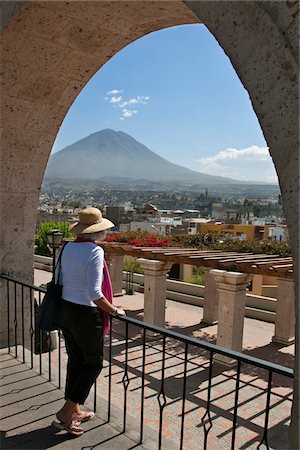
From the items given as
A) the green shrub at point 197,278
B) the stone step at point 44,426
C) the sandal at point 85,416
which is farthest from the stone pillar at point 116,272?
the sandal at point 85,416

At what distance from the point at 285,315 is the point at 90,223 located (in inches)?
356

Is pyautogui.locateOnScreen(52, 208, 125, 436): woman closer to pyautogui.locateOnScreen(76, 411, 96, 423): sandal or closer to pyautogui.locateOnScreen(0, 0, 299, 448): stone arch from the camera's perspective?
pyautogui.locateOnScreen(76, 411, 96, 423): sandal

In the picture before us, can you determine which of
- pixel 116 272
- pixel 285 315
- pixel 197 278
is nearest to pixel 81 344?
pixel 285 315

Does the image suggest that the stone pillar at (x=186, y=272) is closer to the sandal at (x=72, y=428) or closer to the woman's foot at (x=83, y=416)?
the woman's foot at (x=83, y=416)

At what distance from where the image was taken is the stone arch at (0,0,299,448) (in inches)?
60.3

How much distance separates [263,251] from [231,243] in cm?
125

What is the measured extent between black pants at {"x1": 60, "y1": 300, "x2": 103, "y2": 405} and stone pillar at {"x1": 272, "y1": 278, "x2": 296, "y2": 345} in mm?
8538

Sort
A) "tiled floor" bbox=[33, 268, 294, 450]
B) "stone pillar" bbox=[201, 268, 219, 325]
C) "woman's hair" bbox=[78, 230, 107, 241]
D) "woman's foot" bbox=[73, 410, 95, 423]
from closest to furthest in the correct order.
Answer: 1. "woman's hair" bbox=[78, 230, 107, 241]
2. "woman's foot" bbox=[73, 410, 95, 423]
3. "tiled floor" bbox=[33, 268, 294, 450]
4. "stone pillar" bbox=[201, 268, 219, 325]

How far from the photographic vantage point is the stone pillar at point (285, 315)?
1028 centimetres

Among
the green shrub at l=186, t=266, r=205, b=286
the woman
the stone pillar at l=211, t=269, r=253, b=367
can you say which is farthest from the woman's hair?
the green shrub at l=186, t=266, r=205, b=286

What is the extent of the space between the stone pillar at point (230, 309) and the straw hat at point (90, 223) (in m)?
6.28

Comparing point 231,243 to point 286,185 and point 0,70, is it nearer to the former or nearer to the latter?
point 0,70

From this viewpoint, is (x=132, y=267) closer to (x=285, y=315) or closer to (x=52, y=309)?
(x=285, y=315)

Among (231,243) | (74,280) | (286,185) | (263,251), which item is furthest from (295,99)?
(231,243)
